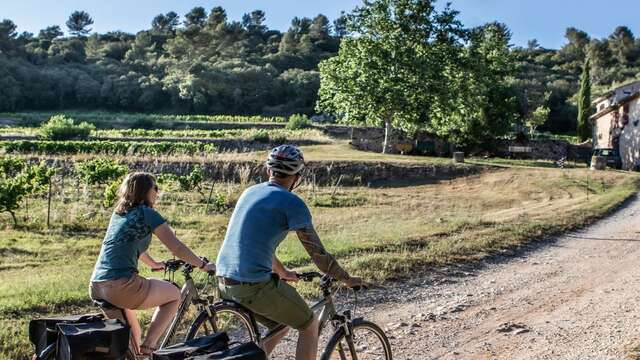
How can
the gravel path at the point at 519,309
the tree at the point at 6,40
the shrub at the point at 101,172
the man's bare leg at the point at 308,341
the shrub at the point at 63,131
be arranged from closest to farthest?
the man's bare leg at the point at 308,341, the gravel path at the point at 519,309, the shrub at the point at 101,172, the shrub at the point at 63,131, the tree at the point at 6,40

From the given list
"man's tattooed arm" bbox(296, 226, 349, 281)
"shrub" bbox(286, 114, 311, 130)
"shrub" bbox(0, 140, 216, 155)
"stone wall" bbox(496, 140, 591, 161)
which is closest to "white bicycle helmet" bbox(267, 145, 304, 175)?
"man's tattooed arm" bbox(296, 226, 349, 281)

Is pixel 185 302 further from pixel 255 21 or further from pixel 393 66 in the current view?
pixel 255 21

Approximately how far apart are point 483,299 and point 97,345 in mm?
6239

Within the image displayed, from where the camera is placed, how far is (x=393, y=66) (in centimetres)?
3828

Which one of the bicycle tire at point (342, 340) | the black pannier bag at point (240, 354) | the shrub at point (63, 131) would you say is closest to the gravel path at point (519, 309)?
the bicycle tire at point (342, 340)

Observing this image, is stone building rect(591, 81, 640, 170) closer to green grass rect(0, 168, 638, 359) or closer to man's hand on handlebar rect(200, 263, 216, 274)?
green grass rect(0, 168, 638, 359)

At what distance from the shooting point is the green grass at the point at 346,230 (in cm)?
934

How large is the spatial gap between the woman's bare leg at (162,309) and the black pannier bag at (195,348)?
3.35 ft

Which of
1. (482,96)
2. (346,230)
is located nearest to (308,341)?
(346,230)

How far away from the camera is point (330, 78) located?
39406mm

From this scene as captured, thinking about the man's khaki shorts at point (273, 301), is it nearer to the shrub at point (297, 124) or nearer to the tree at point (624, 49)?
the shrub at point (297, 124)

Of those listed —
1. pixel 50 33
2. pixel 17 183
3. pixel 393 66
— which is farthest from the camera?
pixel 50 33

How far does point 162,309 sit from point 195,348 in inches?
48.7

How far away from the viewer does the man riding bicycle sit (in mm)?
4066
